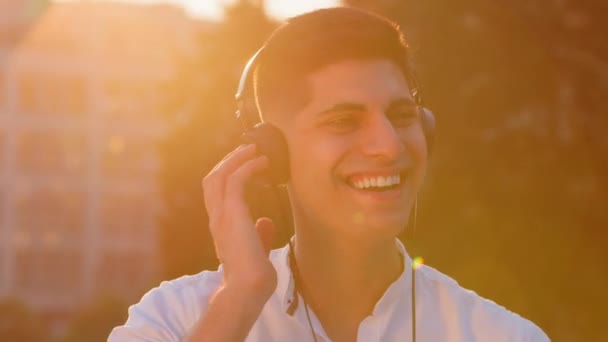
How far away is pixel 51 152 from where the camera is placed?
89.1 meters

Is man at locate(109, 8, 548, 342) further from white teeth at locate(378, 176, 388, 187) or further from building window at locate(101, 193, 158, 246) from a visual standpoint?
building window at locate(101, 193, 158, 246)

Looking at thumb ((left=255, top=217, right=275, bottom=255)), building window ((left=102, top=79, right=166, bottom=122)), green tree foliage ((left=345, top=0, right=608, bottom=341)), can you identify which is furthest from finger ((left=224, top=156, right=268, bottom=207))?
building window ((left=102, top=79, right=166, bottom=122))

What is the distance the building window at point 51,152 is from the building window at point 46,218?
186cm

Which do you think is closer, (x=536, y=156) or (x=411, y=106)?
(x=411, y=106)

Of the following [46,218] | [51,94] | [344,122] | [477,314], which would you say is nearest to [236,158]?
[344,122]

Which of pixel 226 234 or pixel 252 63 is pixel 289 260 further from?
pixel 252 63

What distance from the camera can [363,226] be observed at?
159 inches

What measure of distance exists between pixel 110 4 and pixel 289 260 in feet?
290

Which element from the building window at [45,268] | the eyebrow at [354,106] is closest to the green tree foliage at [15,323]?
the building window at [45,268]

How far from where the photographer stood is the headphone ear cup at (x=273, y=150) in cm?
410

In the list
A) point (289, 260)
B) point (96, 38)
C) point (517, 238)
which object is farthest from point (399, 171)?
point (96, 38)

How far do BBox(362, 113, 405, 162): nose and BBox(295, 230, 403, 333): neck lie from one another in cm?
38

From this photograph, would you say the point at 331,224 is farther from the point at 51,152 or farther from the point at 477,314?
the point at 51,152

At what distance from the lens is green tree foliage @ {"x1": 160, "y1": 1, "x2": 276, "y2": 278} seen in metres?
30.1
